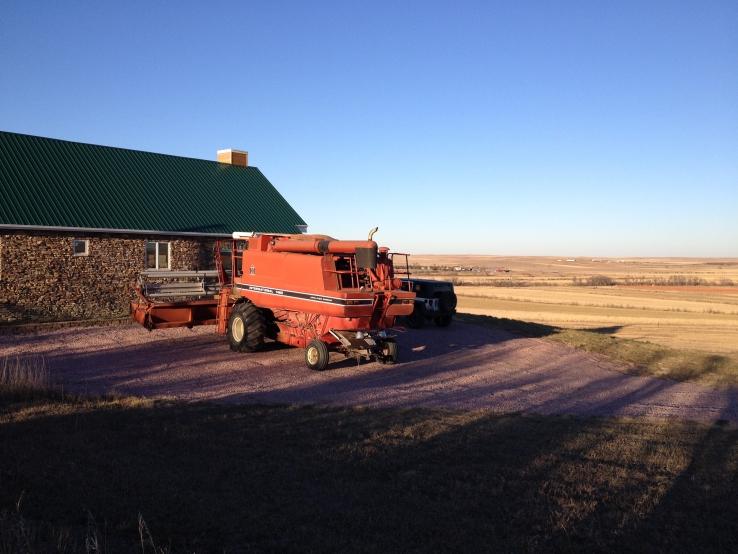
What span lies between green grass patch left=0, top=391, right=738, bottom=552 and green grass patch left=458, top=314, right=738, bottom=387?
7291 mm

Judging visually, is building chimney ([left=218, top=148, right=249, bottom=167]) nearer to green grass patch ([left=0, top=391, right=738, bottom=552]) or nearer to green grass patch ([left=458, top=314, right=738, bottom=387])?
green grass patch ([left=458, top=314, right=738, bottom=387])

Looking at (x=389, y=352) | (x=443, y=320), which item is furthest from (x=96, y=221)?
(x=389, y=352)

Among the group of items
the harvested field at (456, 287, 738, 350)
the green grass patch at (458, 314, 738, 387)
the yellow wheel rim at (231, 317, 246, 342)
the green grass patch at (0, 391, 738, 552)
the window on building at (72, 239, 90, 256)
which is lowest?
the harvested field at (456, 287, 738, 350)

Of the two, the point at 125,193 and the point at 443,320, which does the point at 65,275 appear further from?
the point at 443,320

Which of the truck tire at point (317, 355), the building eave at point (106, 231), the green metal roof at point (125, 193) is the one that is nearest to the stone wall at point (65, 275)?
the building eave at point (106, 231)

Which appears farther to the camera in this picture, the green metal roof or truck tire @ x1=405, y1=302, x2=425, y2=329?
the green metal roof

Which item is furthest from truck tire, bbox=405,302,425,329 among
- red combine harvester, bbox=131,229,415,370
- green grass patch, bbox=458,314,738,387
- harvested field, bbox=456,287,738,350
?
harvested field, bbox=456,287,738,350

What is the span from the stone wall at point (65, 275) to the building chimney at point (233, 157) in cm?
898

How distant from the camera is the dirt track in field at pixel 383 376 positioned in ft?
43.8

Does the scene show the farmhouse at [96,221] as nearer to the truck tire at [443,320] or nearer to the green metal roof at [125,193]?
the green metal roof at [125,193]

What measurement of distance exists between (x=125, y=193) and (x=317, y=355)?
13969 millimetres

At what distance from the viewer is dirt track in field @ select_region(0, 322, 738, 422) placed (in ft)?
43.8

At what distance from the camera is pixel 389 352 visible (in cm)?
1709

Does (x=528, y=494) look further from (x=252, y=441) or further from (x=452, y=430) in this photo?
(x=252, y=441)
